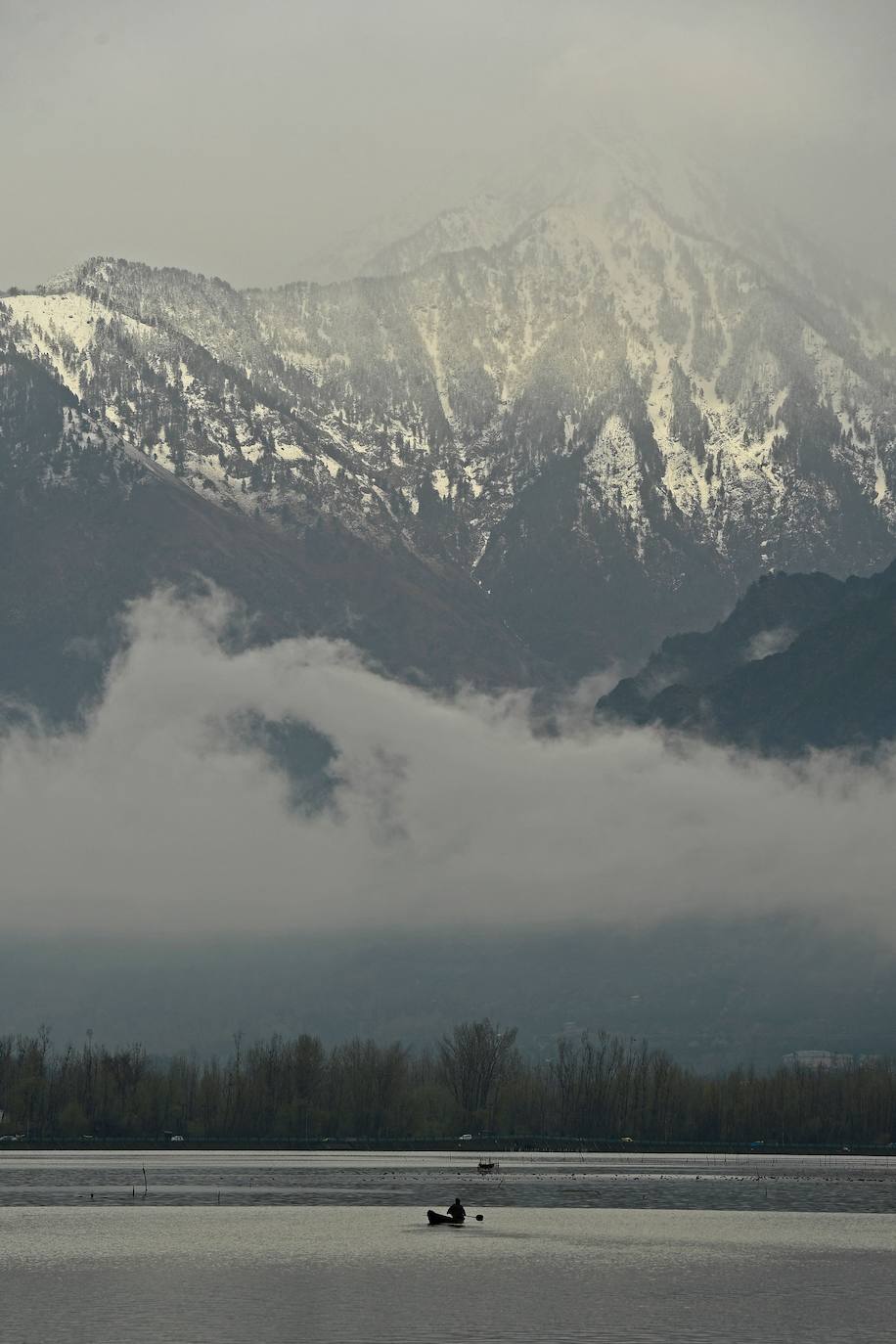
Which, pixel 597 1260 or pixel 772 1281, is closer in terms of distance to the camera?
pixel 772 1281

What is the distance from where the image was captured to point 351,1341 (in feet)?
478

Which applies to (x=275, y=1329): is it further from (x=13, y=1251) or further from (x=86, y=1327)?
(x=13, y=1251)

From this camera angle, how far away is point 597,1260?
19525 cm

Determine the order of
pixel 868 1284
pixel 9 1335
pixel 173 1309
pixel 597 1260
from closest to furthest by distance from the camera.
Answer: pixel 9 1335, pixel 173 1309, pixel 868 1284, pixel 597 1260

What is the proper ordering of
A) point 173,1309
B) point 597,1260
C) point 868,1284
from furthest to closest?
point 597,1260 → point 868,1284 → point 173,1309

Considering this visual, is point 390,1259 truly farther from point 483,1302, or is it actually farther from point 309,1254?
point 483,1302

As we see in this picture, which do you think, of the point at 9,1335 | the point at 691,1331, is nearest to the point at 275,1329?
the point at 9,1335

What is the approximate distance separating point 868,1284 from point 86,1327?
64.9 metres

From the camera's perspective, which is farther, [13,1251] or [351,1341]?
[13,1251]

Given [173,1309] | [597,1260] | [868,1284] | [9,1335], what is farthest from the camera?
[597,1260]

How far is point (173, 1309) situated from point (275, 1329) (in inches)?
464

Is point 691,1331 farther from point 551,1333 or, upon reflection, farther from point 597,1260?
point 597,1260

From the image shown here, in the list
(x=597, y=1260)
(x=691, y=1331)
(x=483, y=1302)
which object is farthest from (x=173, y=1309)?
(x=597, y=1260)

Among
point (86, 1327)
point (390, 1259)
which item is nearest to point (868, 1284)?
point (390, 1259)
